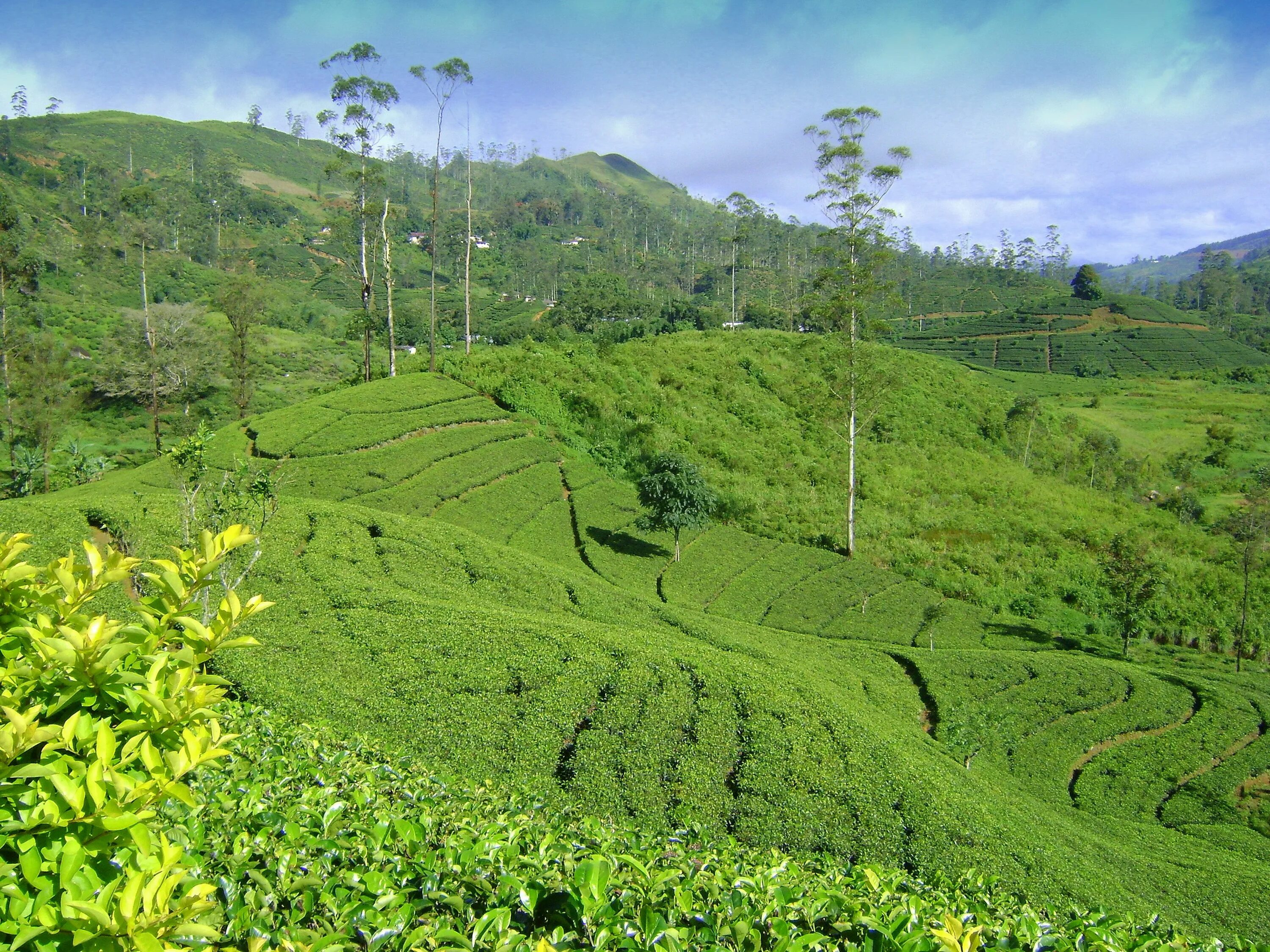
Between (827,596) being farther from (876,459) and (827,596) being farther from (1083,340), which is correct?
(1083,340)

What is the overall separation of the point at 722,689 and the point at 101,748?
25.5ft

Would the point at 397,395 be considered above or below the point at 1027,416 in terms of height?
above

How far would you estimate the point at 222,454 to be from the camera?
21031mm

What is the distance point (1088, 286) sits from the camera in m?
78.9

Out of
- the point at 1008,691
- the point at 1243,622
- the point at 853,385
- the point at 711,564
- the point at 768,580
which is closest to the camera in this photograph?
the point at 1008,691

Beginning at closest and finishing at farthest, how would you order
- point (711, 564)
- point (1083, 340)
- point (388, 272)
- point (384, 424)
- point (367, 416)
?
point (711, 564) → point (384, 424) → point (367, 416) → point (388, 272) → point (1083, 340)

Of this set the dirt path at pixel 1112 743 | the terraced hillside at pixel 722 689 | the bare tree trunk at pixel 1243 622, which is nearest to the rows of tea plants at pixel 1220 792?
the terraced hillside at pixel 722 689

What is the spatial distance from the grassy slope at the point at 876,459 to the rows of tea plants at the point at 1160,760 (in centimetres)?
626

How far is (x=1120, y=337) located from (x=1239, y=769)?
69.1 meters

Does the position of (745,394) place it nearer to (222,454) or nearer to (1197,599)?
(1197,599)

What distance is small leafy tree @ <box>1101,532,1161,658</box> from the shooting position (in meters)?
19.5

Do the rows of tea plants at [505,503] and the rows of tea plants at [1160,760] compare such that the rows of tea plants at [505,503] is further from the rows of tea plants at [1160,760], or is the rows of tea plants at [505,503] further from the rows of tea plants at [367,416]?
the rows of tea plants at [1160,760]

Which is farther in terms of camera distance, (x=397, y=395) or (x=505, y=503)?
(x=397, y=395)

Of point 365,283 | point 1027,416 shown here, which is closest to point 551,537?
point 365,283
